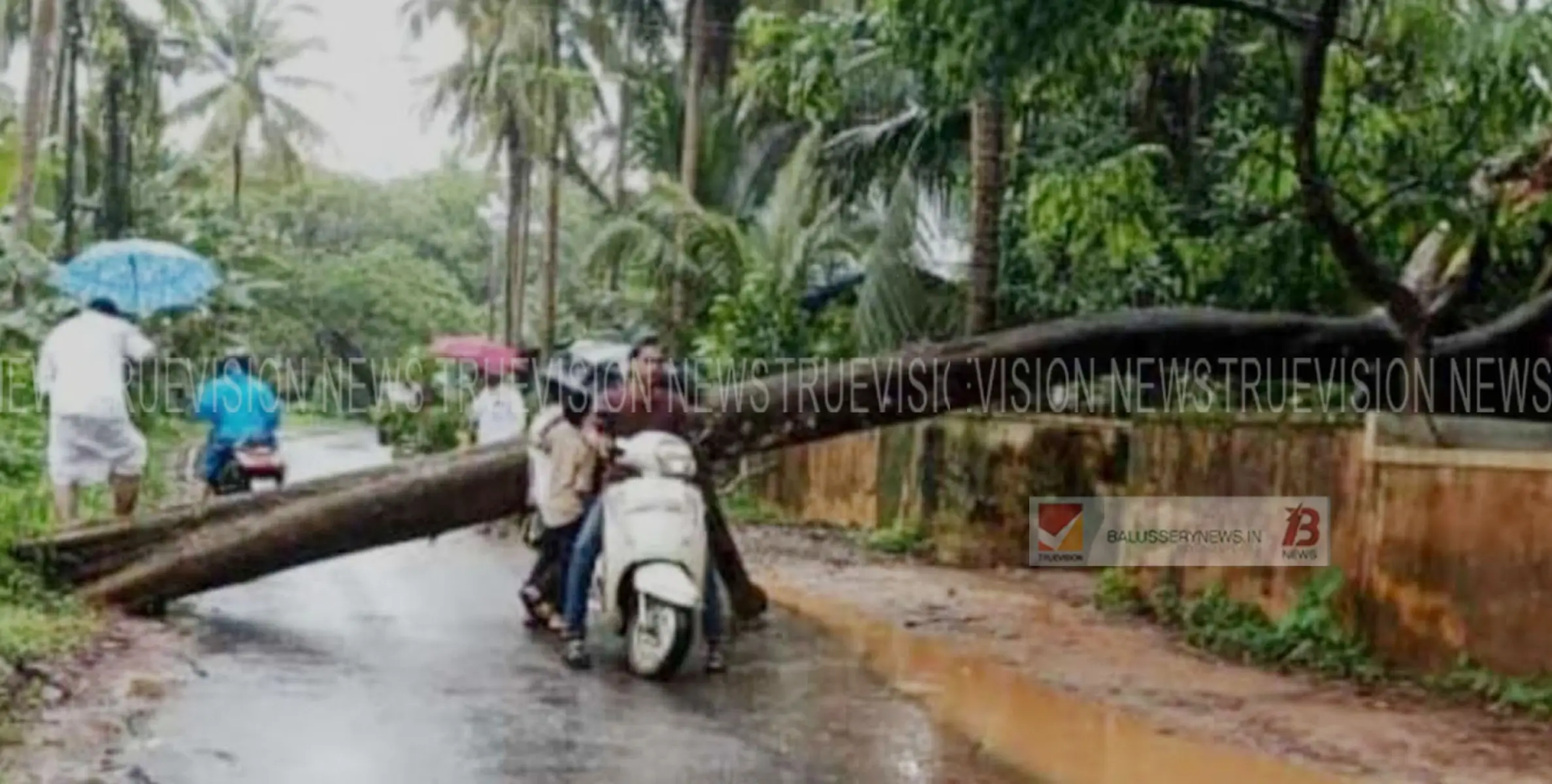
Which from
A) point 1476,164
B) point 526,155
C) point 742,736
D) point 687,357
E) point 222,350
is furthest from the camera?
point 526,155

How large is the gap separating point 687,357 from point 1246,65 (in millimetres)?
8385

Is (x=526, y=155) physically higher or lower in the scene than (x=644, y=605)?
higher

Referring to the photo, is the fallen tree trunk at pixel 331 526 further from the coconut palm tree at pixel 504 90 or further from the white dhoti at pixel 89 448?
the coconut palm tree at pixel 504 90

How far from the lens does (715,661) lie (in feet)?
28.4

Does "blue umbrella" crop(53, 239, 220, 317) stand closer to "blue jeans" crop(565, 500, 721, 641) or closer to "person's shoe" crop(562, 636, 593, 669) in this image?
"blue jeans" crop(565, 500, 721, 641)

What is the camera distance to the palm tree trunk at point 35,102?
19.2m

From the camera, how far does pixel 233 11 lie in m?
44.4

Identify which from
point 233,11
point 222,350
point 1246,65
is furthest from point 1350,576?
point 233,11

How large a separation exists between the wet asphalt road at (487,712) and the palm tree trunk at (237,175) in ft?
107

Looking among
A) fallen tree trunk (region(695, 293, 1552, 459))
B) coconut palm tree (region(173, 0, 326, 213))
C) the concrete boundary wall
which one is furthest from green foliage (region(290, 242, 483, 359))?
fallen tree trunk (region(695, 293, 1552, 459))

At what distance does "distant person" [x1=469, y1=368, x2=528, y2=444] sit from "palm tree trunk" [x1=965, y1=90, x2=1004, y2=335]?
13.7 feet

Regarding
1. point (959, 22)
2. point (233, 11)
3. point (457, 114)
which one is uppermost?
point (233, 11)

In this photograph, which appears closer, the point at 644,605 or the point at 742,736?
the point at 742,736

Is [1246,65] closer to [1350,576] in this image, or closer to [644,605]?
[1350,576]
